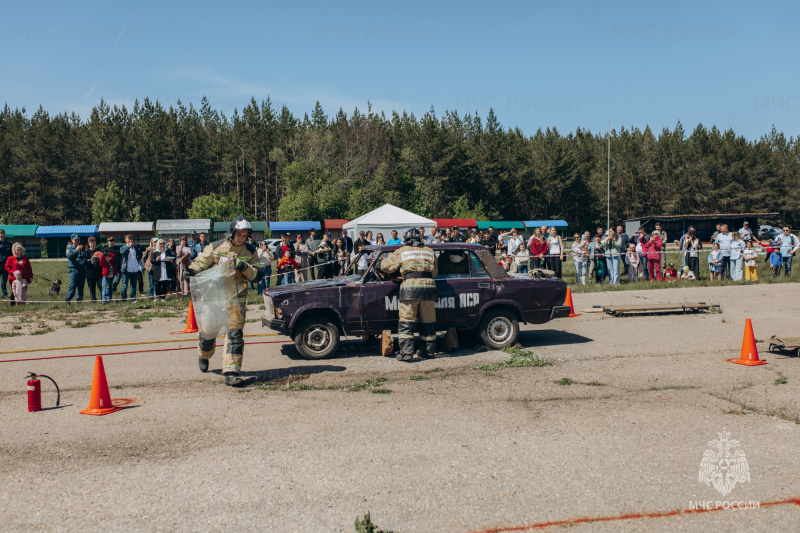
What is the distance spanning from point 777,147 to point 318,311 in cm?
12210

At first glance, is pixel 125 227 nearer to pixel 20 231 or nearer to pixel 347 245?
pixel 20 231

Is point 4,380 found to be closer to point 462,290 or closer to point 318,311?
point 318,311

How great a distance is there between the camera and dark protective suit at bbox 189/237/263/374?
24.0 feet

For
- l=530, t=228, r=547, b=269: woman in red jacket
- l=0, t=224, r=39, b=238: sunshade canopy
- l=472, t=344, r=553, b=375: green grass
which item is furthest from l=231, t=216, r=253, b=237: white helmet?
l=0, t=224, r=39, b=238: sunshade canopy

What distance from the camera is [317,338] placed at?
9008mm

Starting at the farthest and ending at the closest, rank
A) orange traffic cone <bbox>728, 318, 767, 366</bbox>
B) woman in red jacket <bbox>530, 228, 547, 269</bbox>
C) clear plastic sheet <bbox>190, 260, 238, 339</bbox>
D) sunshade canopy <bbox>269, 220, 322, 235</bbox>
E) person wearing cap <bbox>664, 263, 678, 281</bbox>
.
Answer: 1. sunshade canopy <bbox>269, 220, 322, 235</bbox>
2. person wearing cap <bbox>664, 263, 678, 281</bbox>
3. woman in red jacket <bbox>530, 228, 547, 269</bbox>
4. orange traffic cone <bbox>728, 318, 767, 366</bbox>
5. clear plastic sheet <bbox>190, 260, 238, 339</bbox>

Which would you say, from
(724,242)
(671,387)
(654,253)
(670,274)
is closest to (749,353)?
(671,387)

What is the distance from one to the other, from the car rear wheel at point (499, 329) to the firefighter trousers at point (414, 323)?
1075mm

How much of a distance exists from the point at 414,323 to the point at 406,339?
0.90 feet

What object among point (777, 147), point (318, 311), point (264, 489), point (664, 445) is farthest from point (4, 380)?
point (777, 147)

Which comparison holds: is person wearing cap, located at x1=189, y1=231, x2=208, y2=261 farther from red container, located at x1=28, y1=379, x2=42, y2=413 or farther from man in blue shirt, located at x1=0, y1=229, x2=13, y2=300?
red container, located at x1=28, y1=379, x2=42, y2=413

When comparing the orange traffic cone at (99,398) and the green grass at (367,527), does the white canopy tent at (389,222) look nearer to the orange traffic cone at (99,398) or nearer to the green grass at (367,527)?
the orange traffic cone at (99,398)

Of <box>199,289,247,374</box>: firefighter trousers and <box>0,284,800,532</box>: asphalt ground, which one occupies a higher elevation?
<box>199,289,247,374</box>: firefighter trousers

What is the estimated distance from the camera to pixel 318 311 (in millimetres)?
8953
